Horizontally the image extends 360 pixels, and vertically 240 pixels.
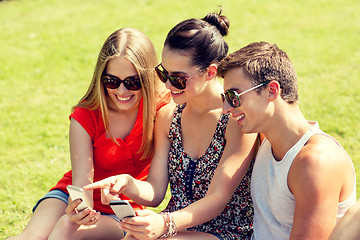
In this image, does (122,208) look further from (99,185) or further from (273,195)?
(273,195)

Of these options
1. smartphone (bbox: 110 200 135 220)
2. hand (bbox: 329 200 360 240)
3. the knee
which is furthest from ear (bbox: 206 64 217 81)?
the knee

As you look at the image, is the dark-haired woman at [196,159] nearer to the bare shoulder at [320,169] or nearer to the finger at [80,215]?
the finger at [80,215]

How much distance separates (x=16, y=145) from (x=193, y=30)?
3.66 metres

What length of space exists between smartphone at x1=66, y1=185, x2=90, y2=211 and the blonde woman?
222 millimetres

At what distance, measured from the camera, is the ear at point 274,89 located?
2836 millimetres

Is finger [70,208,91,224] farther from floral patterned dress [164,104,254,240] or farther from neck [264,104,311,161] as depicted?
neck [264,104,311,161]

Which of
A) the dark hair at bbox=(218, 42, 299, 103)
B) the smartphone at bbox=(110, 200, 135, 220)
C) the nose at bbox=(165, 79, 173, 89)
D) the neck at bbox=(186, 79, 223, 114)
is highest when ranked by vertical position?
the dark hair at bbox=(218, 42, 299, 103)

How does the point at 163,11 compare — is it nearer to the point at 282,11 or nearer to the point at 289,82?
the point at 282,11

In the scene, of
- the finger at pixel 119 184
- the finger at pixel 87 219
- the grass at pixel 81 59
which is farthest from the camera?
the grass at pixel 81 59

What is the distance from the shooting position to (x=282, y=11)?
34.6ft

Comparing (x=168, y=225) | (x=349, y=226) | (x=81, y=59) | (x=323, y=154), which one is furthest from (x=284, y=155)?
(x=81, y=59)

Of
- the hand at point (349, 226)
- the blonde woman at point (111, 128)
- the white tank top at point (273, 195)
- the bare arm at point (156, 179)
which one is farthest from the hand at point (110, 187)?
the hand at point (349, 226)

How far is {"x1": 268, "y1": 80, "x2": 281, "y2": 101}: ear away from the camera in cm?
284

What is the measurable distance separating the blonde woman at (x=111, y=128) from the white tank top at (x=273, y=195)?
968mm
